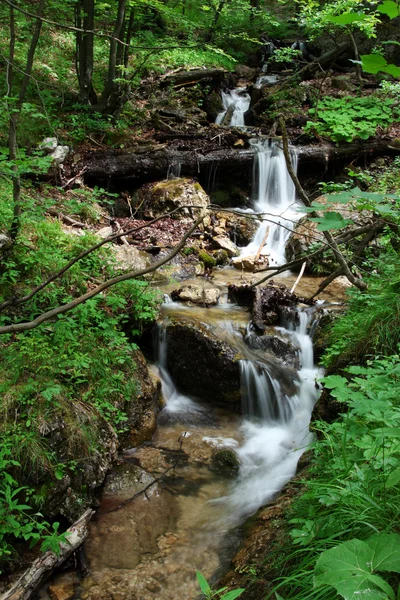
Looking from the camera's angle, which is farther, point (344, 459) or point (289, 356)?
point (289, 356)

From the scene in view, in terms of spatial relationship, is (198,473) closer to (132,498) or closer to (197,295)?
(132,498)

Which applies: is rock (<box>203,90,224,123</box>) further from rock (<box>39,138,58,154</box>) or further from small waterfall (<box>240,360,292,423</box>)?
small waterfall (<box>240,360,292,423</box>)

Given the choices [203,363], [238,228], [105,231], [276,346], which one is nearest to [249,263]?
[238,228]

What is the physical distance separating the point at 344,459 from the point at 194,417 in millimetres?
3527

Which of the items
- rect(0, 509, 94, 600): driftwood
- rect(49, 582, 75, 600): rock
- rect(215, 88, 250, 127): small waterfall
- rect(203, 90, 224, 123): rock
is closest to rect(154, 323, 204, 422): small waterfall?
rect(0, 509, 94, 600): driftwood

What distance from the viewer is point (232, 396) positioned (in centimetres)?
557

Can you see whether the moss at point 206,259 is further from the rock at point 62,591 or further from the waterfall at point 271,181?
the rock at point 62,591

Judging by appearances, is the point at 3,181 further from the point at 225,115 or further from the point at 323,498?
the point at 225,115

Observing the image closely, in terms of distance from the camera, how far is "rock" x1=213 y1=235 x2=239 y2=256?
8.84 metres

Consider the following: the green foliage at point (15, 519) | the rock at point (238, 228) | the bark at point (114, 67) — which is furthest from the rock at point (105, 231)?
the green foliage at point (15, 519)

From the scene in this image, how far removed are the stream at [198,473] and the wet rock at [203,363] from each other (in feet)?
0.32

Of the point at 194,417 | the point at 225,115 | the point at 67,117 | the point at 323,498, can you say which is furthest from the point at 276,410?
the point at 225,115

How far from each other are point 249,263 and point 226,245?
89 centimetres

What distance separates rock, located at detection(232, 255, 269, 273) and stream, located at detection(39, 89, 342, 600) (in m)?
1.28
